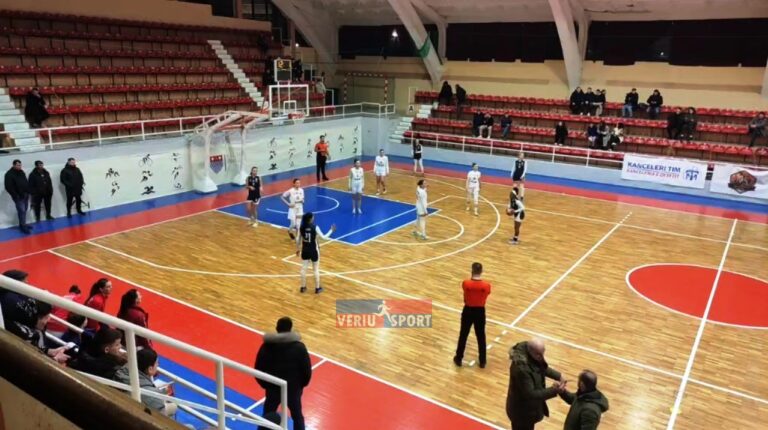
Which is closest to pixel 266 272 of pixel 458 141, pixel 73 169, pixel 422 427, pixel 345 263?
pixel 345 263

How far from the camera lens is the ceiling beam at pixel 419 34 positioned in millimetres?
27517

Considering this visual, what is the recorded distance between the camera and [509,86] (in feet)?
95.7

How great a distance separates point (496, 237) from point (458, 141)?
40.1 feet

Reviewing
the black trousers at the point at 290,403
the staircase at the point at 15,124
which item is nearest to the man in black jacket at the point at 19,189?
the staircase at the point at 15,124

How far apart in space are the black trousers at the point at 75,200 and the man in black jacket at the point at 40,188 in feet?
1.63

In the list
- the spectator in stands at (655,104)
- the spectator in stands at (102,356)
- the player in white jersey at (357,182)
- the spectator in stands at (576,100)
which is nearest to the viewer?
the spectator in stands at (102,356)

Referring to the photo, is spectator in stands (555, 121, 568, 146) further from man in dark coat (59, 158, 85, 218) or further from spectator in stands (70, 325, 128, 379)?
spectator in stands (70, 325, 128, 379)

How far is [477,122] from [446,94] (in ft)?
10.6

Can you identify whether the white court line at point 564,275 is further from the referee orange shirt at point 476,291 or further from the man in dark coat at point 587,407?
the man in dark coat at point 587,407

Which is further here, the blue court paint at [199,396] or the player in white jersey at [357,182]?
the player in white jersey at [357,182]

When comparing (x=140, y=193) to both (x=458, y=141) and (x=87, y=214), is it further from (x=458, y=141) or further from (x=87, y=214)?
(x=458, y=141)

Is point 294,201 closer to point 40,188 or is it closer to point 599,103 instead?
point 40,188

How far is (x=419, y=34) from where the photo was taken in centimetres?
2873

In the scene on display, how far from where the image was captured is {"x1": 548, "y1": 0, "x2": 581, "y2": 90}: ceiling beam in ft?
78.4
